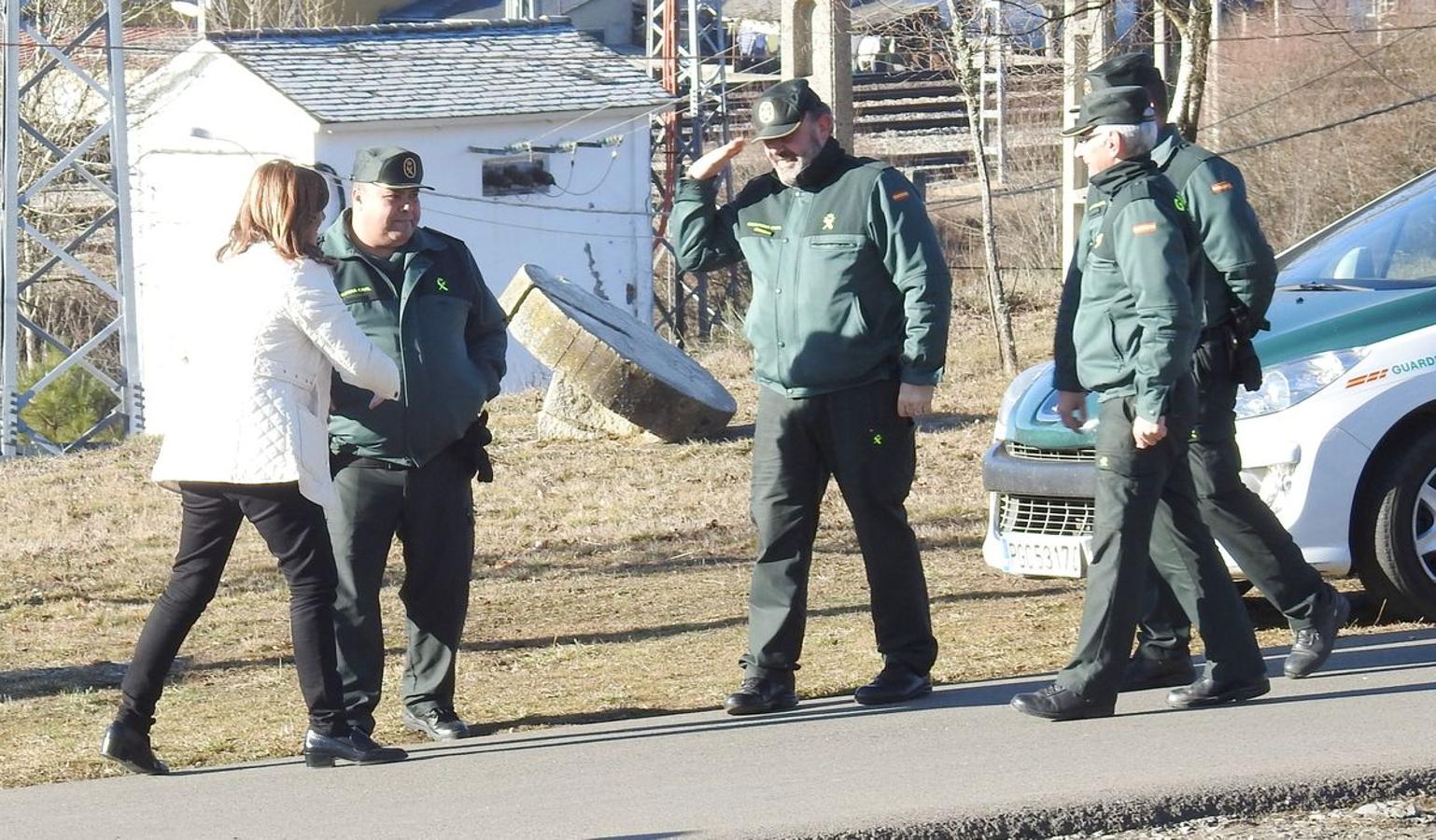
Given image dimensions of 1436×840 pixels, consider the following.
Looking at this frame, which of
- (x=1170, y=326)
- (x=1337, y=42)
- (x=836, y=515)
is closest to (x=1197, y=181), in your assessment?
(x=1170, y=326)

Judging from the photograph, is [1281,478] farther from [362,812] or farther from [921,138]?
Result: [921,138]

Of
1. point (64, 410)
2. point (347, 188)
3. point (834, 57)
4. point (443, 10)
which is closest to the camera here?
point (834, 57)

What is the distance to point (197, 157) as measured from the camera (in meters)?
31.2

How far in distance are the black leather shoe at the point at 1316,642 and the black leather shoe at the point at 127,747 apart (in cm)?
336

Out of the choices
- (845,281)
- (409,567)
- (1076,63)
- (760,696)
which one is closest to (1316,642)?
(760,696)

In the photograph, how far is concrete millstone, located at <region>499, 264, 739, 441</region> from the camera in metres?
13.3

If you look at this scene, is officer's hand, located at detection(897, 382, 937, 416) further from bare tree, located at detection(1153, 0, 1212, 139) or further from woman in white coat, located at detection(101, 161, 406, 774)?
bare tree, located at detection(1153, 0, 1212, 139)

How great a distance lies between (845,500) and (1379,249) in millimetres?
2709

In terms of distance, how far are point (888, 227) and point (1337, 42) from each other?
17285mm

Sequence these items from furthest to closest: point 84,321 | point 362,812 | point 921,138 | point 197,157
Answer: point 921,138 → point 84,321 → point 197,157 → point 362,812

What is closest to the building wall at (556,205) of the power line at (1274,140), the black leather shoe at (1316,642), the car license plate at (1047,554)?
the power line at (1274,140)

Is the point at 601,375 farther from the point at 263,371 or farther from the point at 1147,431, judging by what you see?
the point at 1147,431

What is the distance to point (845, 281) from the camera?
5941 millimetres

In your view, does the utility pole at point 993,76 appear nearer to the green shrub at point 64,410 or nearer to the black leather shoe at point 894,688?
the black leather shoe at point 894,688
